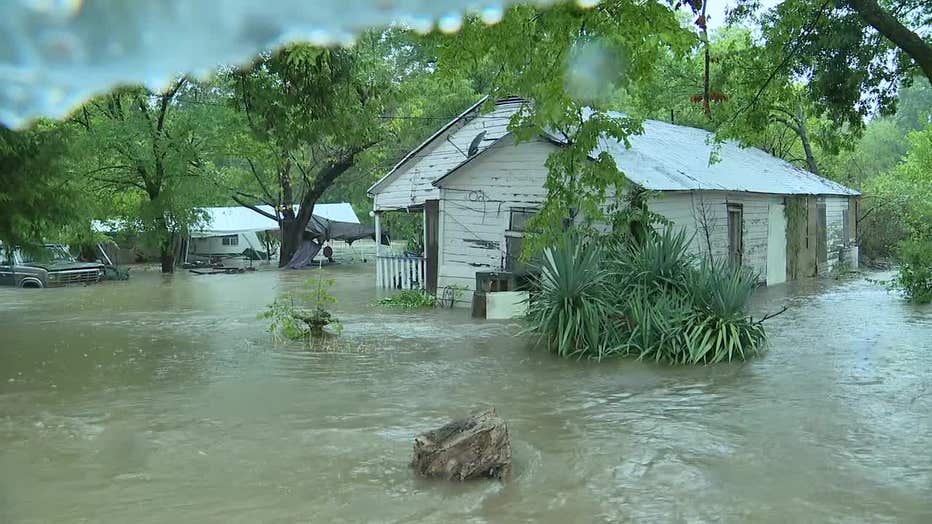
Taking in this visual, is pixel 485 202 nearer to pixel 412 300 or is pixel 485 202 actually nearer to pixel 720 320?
pixel 412 300

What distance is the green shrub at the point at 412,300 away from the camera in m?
18.9

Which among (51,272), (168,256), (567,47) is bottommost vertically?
(51,272)

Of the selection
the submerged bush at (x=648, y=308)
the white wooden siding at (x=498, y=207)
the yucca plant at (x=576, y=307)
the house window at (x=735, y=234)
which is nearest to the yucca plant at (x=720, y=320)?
the submerged bush at (x=648, y=308)

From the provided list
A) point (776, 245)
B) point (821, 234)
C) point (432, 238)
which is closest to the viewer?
point (432, 238)

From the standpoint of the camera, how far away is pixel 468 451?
6.47 m

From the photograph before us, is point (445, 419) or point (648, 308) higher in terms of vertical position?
point (648, 308)

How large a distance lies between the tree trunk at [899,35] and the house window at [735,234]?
11835mm

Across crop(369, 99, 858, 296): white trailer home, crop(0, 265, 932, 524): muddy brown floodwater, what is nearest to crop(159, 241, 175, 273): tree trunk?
crop(369, 99, 858, 296): white trailer home

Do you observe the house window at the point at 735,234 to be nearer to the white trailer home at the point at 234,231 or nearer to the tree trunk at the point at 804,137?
the tree trunk at the point at 804,137

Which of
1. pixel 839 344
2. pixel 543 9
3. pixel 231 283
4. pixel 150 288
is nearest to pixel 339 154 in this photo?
pixel 231 283

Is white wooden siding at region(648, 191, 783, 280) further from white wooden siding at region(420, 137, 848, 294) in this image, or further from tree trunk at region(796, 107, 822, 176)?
tree trunk at region(796, 107, 822, 176)

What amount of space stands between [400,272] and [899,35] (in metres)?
17.2

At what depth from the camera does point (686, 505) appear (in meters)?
5.91

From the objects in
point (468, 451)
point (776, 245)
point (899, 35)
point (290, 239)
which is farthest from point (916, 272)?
point (290, 239)
